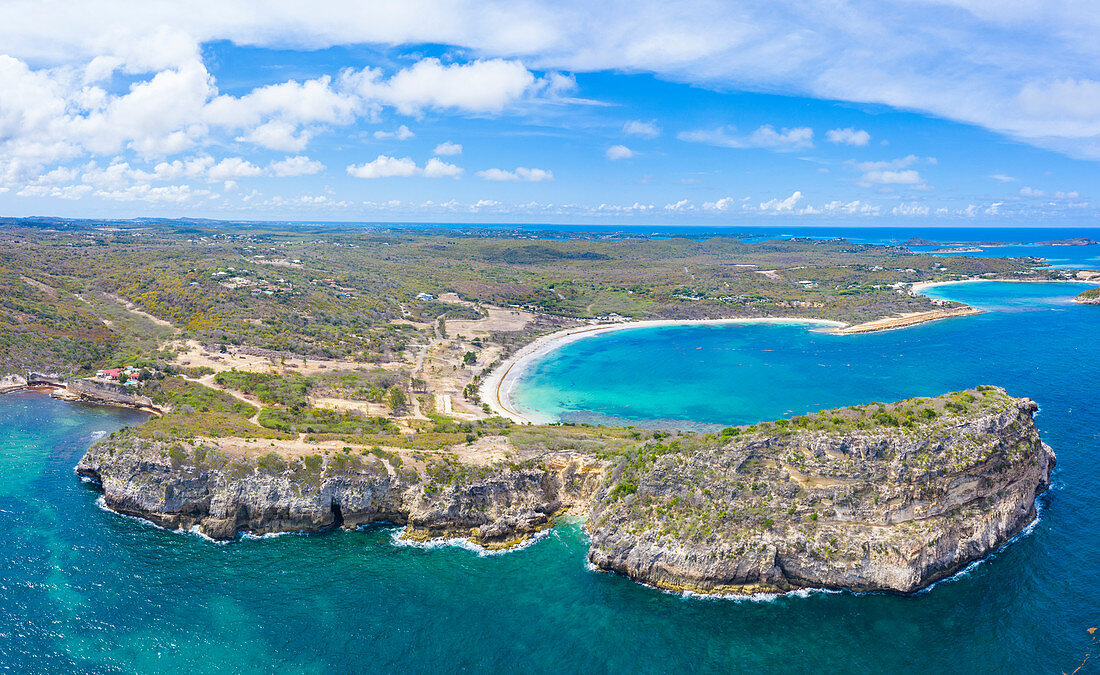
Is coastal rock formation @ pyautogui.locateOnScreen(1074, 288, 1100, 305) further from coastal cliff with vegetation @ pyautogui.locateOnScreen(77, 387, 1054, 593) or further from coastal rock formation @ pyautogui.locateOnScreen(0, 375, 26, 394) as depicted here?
coastal rock formation @ pyautogui.locateOnScreen(0, 375, 26, 394)

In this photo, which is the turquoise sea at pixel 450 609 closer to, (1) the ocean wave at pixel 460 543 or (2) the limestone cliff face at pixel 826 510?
(1) the ocean wave at pixel 460 543

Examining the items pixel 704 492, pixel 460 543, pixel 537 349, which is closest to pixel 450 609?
pixel 460 543

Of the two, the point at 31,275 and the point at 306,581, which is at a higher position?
the point at 31,275

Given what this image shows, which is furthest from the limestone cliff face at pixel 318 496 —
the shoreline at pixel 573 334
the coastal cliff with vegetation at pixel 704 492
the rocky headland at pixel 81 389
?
the rocky headland at pixel 81 389

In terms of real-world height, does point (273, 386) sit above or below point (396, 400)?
above

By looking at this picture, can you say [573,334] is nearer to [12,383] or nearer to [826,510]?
[826,510]

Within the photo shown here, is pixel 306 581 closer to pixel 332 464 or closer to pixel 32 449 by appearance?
pixel 332 464

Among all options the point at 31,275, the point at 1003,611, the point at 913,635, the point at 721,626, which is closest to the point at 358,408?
the point at 721,626
